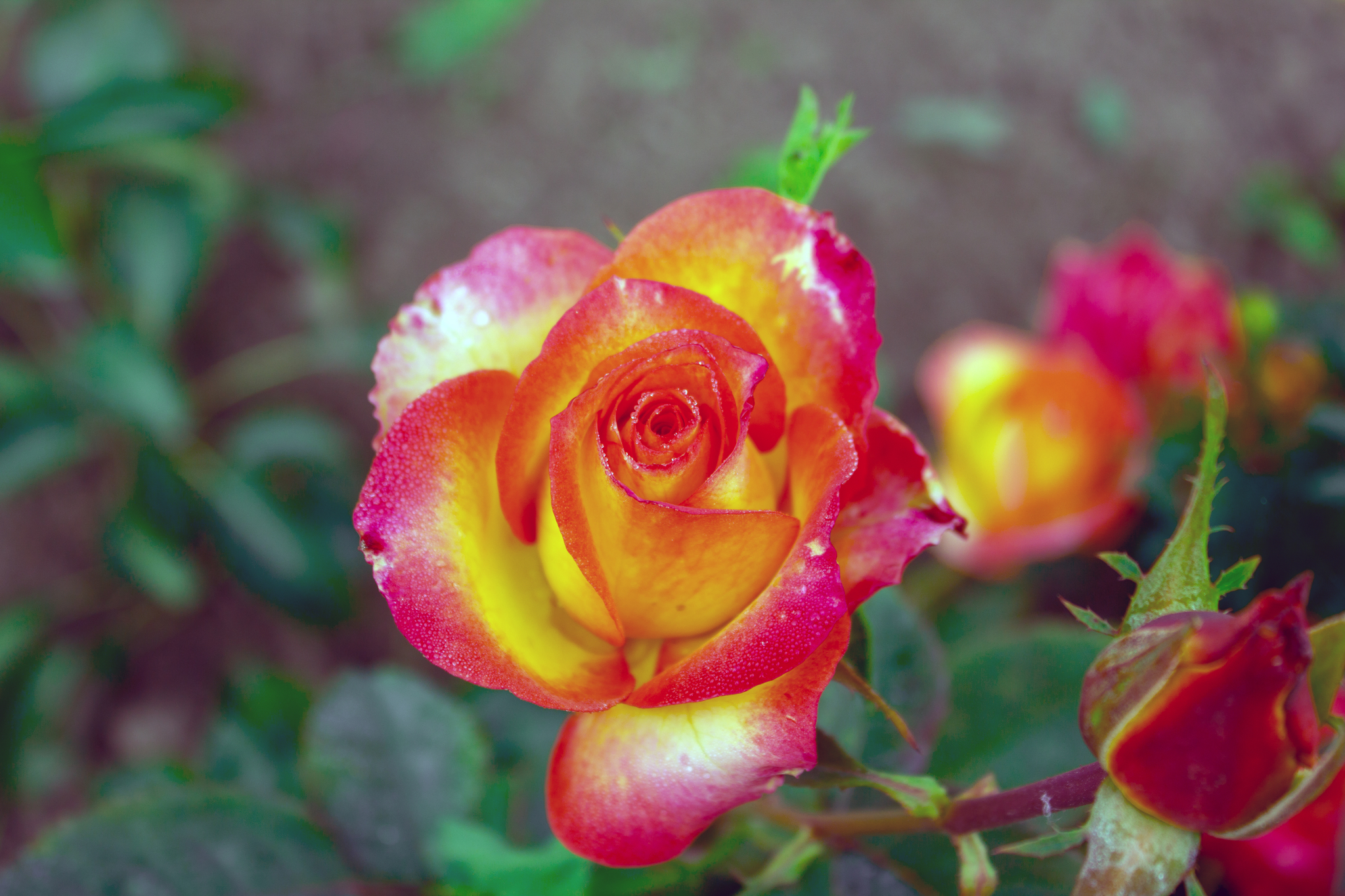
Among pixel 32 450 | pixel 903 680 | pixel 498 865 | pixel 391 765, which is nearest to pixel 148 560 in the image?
pixel 32 450

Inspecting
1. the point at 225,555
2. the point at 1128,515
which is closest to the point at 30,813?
Result: the point at 225,555

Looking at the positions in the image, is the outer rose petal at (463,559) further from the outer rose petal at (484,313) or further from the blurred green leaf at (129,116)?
the blurred green leaf at (129,116)

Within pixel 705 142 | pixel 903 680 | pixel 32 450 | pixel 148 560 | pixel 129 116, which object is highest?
pixel 129 116

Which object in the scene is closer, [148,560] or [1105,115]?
[148,560]

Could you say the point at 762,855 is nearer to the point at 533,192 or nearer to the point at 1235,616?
the point at 1235,616

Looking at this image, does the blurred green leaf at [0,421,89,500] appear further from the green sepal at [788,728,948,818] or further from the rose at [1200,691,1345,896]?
the rose at [1200,691,1345,896]

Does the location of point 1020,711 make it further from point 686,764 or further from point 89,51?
point 89,51

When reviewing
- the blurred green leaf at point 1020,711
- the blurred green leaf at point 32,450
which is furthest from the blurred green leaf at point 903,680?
the blurred green leaf at point 32,450
